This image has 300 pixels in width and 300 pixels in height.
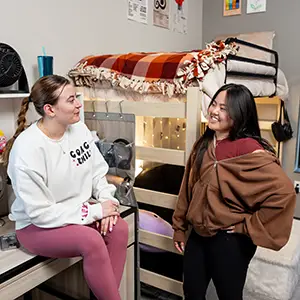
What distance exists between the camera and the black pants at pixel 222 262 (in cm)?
146

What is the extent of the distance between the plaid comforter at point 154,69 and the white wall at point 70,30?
0.48 ft

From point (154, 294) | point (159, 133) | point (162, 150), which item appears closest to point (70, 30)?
point (159, 133)

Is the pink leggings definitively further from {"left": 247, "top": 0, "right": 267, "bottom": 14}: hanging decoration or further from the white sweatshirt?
{"left": 247, "top": 0, "right": 267, "bottom": 14}: hanging decoration

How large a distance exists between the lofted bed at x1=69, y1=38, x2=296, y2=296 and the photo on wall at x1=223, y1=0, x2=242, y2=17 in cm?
111

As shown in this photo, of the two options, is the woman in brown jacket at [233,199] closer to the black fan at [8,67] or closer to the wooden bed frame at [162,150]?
the wooden bed frame at [162,150]

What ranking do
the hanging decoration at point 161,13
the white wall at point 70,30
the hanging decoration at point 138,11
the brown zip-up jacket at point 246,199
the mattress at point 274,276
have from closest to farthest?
the brown zip-up jacket at point 246,199 < the white wall at point 70,30 < the mattress at point 274,276 < the hanging decoration at point 138,11 < the hanging decoration at point 161,13

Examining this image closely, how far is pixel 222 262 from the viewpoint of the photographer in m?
1.46

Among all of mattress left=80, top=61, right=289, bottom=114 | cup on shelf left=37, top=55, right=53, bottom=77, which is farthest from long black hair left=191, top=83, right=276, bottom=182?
cup on shelf left=37, top=55, right=53, bottom=77

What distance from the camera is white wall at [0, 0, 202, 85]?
1.81 m

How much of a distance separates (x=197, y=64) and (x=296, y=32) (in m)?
1.75

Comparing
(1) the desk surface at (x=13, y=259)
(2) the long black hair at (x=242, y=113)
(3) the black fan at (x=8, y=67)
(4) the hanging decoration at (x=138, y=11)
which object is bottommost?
(1) the desk surface at (x=13, y=259)

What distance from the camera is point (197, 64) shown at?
1.69m

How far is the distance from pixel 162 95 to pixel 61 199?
31.8 inches

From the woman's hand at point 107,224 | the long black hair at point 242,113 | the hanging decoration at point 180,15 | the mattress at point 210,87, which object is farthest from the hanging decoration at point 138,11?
the woman's hand at point 107,224
